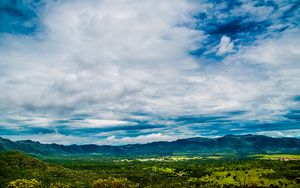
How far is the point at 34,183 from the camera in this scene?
199 m

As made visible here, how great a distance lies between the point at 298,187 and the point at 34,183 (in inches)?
6260

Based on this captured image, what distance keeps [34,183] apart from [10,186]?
43.7 feet

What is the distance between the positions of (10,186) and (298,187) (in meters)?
172

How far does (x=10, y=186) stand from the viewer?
19438 cm

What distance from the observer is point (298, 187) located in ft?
656

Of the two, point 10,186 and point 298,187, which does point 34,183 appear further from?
point 298,187

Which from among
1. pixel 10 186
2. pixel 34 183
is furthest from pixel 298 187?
pixel 10 186
